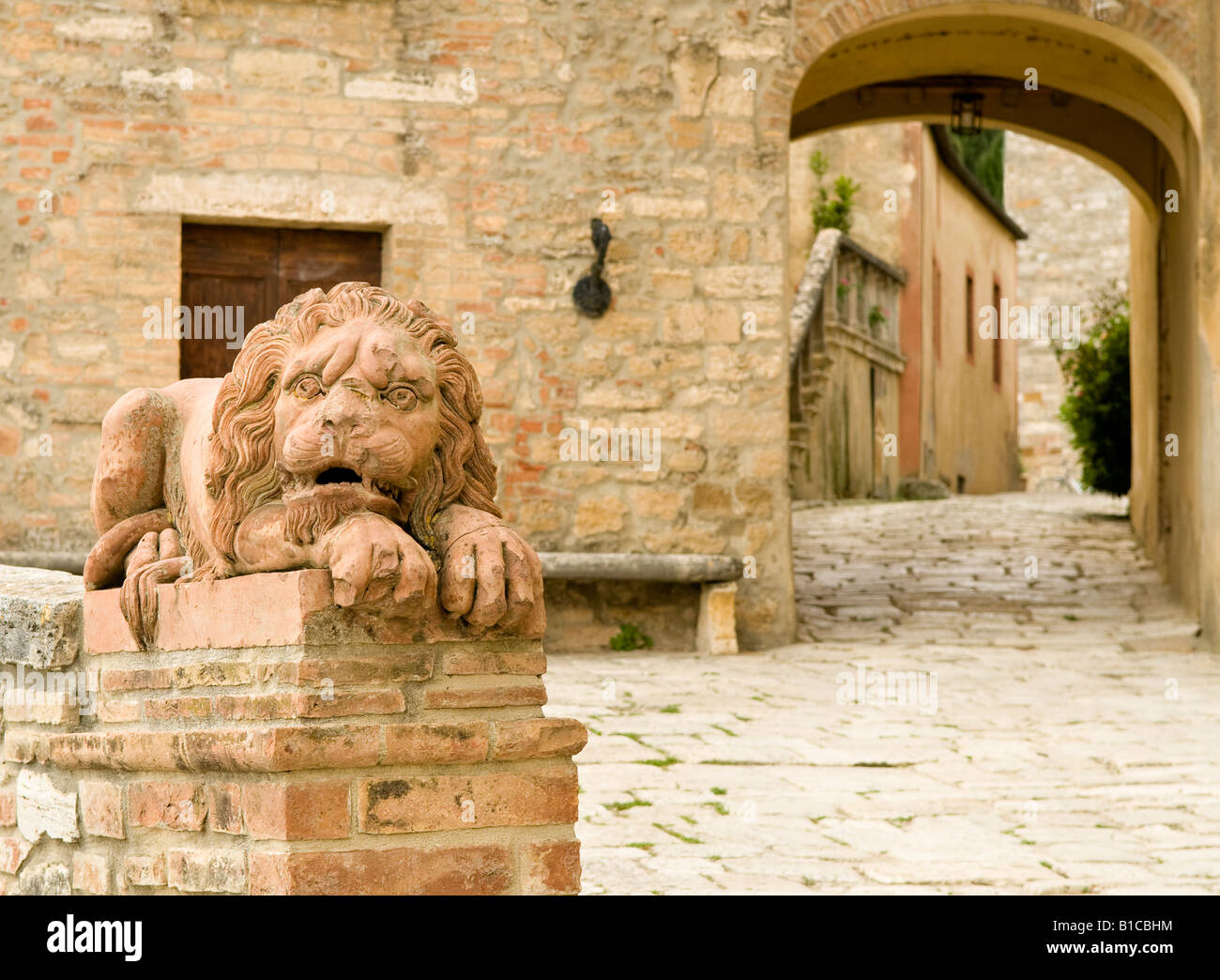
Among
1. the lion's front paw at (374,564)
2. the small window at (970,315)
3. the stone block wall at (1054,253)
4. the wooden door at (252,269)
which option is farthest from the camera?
the stone block wall at (1054,253)

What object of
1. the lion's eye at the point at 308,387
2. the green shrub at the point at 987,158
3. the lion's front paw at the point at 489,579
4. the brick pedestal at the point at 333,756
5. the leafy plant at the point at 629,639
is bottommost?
the leafy plant at the point at 629,639

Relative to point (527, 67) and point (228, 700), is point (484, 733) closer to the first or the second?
point (228, 700)

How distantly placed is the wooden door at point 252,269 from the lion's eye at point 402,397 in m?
6.07

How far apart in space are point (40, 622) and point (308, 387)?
49.6 inches

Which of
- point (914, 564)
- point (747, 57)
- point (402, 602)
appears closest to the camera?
point (402, 602)

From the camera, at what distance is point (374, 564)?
3.03m

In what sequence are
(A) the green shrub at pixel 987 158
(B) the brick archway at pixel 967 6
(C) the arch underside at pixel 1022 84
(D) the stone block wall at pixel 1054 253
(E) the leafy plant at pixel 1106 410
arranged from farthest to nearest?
(D) the stone block wall at pixel 1054 253
(A) the green shrub at pixel 987 158
(E) the leafy plant at pixel 1106 410
(C) the arch underside at pixel 1022 84
(B) the brick archway at pixel 967 6

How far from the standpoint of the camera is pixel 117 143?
891 centimetres

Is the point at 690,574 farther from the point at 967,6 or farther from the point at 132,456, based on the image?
the point at 132,456

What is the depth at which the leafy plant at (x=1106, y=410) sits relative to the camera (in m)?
14.5

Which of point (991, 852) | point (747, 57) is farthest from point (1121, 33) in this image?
point (991, 852)

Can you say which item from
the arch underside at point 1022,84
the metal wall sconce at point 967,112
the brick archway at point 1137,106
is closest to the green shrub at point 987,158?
the brick archway at point 1137,106

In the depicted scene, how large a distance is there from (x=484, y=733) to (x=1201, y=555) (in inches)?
293

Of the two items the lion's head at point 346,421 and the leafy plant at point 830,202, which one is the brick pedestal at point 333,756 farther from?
the leafy plant at point 830,202
